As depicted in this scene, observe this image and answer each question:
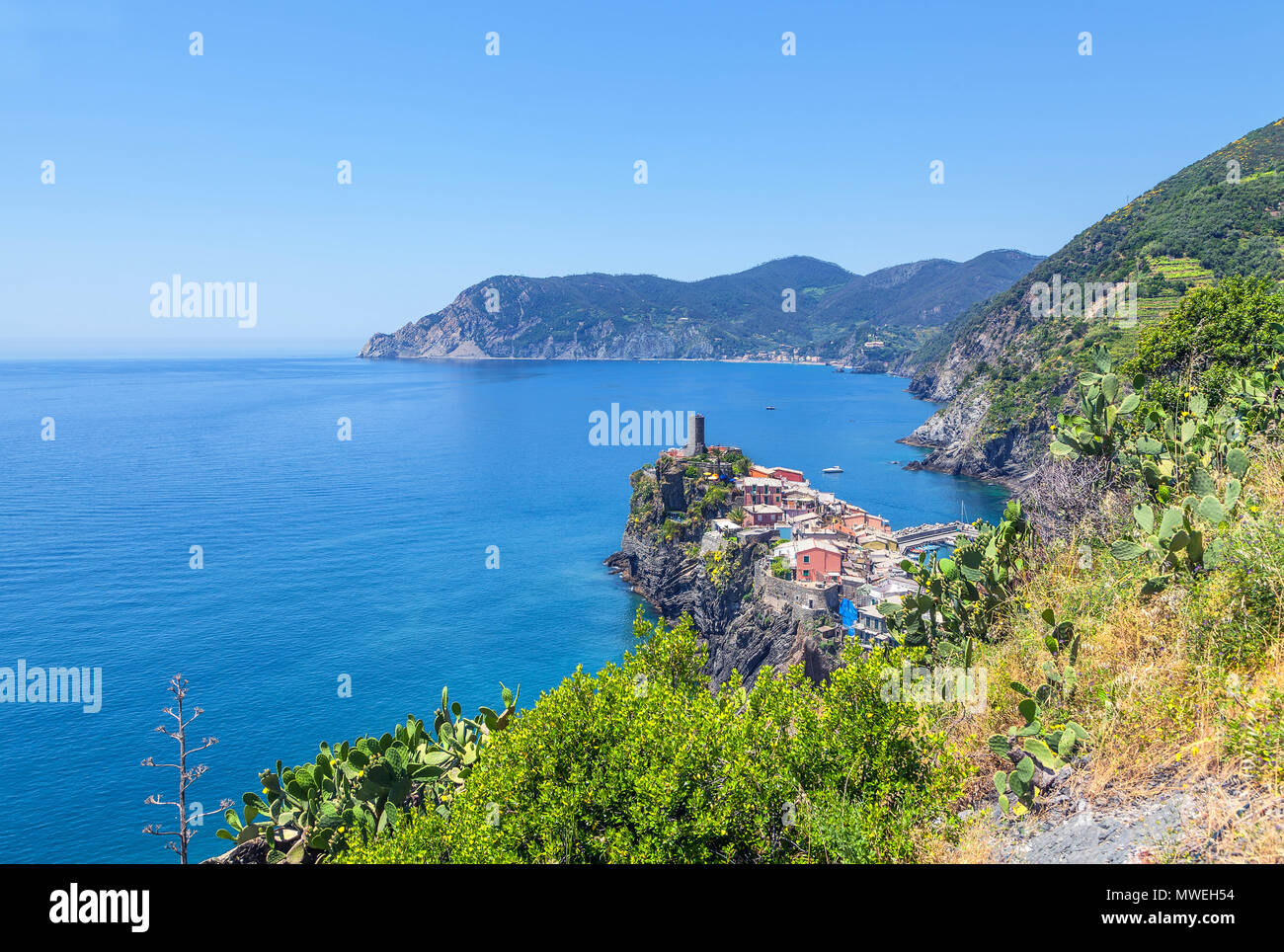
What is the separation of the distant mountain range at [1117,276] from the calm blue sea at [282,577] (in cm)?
757

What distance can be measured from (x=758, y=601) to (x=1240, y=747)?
32654 mm

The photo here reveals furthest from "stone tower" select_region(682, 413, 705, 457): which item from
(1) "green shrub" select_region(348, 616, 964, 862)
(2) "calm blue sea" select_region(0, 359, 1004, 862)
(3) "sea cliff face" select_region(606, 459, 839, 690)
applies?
(1) "green shrub" select_region(348, 616, 964, 862)

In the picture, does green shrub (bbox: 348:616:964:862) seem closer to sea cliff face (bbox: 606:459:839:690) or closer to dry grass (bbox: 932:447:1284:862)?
dry grass (bbox: 932:447:1284:862)

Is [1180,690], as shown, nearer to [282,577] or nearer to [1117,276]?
[282,577]

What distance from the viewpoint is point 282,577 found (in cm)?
4791

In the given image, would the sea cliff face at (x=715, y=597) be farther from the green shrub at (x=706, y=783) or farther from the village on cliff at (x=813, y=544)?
the green shrub at (x=706, y=783)

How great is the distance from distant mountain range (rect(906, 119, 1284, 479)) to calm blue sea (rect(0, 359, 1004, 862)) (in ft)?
24.8

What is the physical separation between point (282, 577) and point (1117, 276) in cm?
9438

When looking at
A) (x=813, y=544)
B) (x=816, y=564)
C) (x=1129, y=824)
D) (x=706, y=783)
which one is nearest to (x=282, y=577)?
(x=813, y=544)

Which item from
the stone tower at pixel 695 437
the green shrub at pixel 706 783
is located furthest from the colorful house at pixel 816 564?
the green shrub at pixel 706 783

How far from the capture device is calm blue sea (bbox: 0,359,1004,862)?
2931 cm

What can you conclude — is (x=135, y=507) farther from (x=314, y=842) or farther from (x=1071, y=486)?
(x=1071, y=486)

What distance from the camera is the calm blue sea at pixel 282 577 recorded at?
96.2 ft
